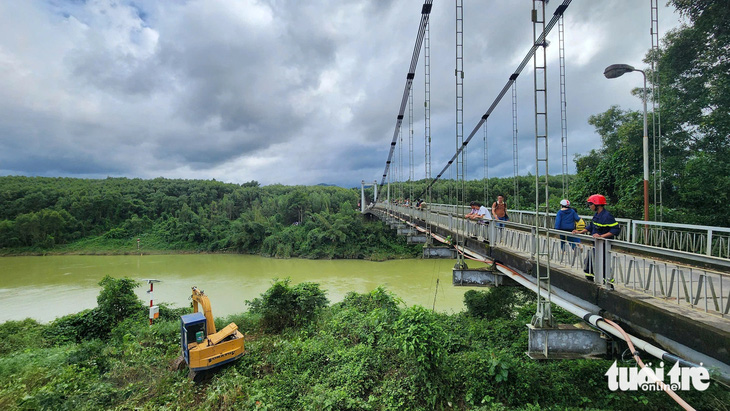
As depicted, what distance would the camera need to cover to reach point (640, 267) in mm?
2885

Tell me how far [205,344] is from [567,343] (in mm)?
5973

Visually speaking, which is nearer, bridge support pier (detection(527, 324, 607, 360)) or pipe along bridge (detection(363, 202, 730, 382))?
pipe along bridge (detection(363, 202, 730, 382))

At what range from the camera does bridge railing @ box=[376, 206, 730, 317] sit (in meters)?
2.30

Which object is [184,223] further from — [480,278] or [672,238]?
[672,238]

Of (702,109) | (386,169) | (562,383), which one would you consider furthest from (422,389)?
(386,169)

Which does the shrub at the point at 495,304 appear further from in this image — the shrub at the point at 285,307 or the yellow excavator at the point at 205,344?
the yellow excavator at the point at 205,344

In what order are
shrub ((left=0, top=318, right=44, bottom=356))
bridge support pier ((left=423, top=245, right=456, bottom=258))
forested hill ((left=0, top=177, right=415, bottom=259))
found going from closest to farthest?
1. shrub ((left=0, top=318, right=44, bottom=356))
2. bridge support pier ((left=423, top=245, right=456, bottom=258))
3. forested hill ((left=0, top=177, right=415, bottom=259))

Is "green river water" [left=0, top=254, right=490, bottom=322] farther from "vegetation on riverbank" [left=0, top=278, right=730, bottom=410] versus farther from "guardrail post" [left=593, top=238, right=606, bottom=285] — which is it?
"guardrail post" [left=593, top=238, right=606, bottom=285]

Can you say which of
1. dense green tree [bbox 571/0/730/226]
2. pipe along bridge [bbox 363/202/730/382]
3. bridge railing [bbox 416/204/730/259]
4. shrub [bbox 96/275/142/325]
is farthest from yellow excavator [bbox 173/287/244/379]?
dense green tree [bbox 571/0/730/226]

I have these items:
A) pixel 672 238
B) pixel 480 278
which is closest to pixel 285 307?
pixel 480 278

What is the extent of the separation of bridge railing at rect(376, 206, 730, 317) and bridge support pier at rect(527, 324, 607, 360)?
0.58 m

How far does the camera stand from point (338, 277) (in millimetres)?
18281

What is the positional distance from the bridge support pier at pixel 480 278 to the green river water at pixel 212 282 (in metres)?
3.88

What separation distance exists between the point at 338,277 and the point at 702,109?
53.0ft
